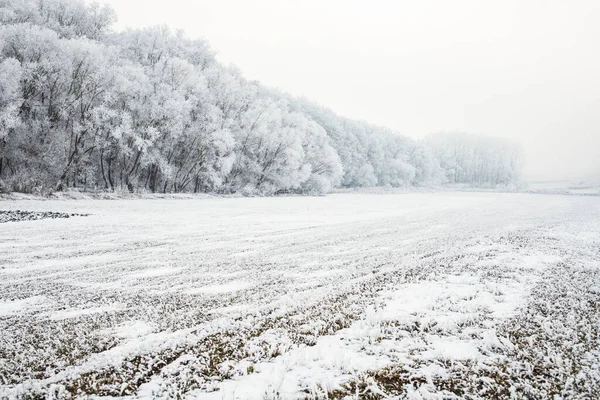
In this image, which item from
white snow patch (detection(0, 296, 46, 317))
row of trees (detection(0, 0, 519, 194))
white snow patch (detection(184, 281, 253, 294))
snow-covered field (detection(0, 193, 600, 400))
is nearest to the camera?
snow-covered field (detection(0, 193, 600, 400))

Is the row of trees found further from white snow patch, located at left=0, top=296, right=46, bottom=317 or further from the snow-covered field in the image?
white snow patch, located at left=0, top=296, right=46, bottom=317

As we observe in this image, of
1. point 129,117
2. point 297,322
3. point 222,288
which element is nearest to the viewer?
point 297,322

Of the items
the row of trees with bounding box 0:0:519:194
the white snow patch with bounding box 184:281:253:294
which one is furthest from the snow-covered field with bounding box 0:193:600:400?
the row of trees with bounding box 0:0:519:194

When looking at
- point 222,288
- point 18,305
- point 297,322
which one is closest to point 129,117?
point 18,305

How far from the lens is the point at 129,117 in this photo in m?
41.4

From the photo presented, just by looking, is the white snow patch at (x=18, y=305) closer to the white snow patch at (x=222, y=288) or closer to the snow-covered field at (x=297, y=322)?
the snow-covered field at (x=297, y=322)

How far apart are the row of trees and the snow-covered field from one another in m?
29.4

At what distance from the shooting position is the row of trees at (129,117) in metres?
36.5

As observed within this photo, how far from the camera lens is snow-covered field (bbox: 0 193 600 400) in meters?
4.55

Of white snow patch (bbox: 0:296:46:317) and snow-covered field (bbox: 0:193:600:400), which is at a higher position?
snow-covered field (bbox: 0:193:600:400)

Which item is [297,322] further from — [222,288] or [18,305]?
[18,305]

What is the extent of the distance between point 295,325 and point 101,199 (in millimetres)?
36175

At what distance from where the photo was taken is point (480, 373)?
4770 mm

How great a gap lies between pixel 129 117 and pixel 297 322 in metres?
41.4
